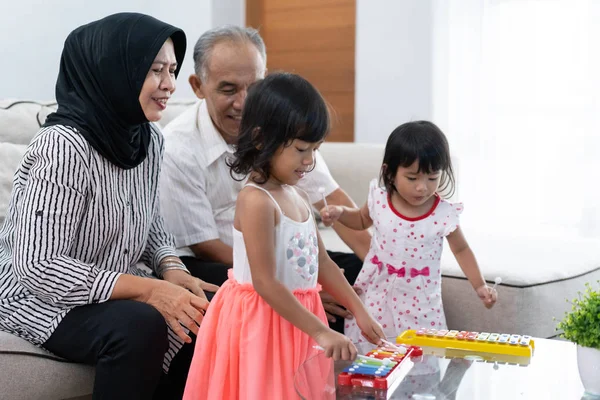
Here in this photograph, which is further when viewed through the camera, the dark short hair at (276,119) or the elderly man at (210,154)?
the elderly man at (210,154)

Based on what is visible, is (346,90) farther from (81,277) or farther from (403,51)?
(81,277)

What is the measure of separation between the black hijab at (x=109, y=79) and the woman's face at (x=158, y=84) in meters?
0.02

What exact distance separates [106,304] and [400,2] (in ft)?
8.32

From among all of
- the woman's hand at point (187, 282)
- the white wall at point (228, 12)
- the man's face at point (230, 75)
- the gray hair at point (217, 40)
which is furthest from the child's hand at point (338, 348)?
the white wall at point (228, 12)

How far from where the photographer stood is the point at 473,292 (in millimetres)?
2102

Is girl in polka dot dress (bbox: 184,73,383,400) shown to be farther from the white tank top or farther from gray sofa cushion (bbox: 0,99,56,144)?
gray sofa cushion (bbox: 0,99,56,144)

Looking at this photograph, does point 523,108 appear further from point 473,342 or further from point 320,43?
point 473,342

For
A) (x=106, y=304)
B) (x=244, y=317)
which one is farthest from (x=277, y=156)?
(x=106, y=304)

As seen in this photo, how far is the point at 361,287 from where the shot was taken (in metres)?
2.06

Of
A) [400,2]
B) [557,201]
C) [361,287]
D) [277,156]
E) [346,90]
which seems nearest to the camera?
[277,156]

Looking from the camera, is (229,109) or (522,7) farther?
(522,7)

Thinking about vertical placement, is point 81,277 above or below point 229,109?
below

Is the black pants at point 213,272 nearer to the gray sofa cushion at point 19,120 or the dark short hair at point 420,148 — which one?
the dark short hair at point 420,148

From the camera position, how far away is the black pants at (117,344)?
1.52m
